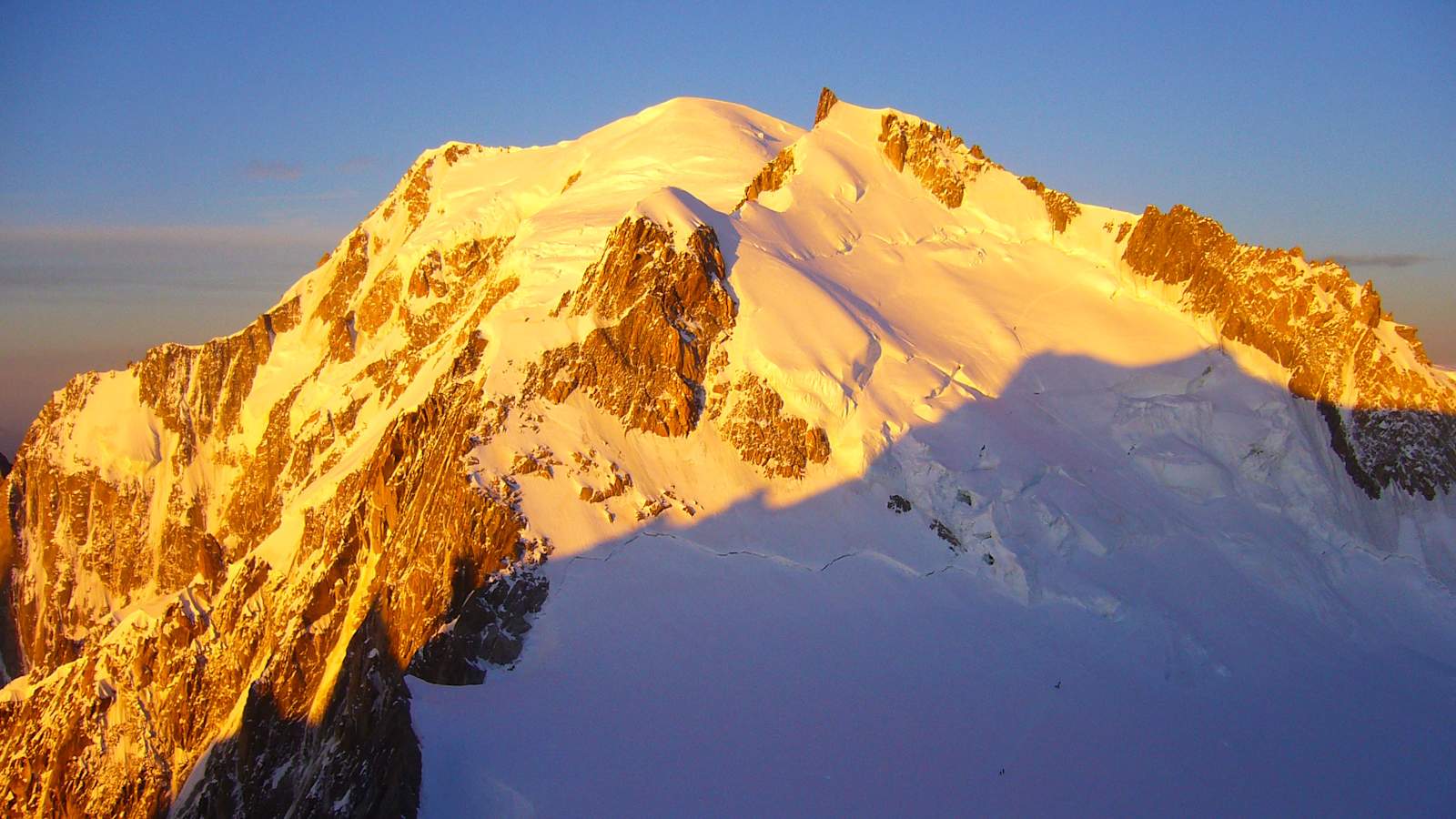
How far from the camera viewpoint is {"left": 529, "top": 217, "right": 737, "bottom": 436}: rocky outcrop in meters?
45.6

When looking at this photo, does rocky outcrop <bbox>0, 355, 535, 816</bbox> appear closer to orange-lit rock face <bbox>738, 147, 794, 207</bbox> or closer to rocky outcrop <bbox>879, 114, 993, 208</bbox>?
orange-lit rock face <bbox>738, 147, 794, 207</bbox>

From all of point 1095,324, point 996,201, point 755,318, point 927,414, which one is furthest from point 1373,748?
point 996,201

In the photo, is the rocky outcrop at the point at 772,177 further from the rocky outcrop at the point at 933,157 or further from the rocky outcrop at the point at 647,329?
the rocky outcrop at the point at 647,329

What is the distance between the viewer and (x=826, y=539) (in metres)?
42.6

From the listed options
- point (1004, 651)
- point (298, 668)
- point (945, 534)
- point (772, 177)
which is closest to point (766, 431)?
point (945, 534)

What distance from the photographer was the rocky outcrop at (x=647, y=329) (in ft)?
150

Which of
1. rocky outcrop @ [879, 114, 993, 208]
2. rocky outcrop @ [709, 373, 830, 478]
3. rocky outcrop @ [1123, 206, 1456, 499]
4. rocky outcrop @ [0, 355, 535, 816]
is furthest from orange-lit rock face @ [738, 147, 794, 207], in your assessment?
rocky outcrop @ [0, 355, 535, 816]

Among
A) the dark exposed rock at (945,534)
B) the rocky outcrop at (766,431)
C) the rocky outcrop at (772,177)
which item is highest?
the rocky outcrop at (772,177)

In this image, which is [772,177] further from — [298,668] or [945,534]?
[298,668]

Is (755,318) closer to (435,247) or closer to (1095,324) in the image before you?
(1095,324)

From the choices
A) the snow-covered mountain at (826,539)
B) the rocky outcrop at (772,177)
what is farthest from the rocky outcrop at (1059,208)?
the rocky outcrop at (772,177)

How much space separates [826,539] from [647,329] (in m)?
10.8

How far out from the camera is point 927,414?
46562mm

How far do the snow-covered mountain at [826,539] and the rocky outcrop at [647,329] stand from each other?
0.14 m
